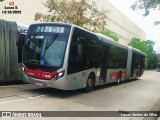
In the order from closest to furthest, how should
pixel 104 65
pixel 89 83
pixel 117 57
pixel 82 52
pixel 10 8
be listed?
pixel 82 52 < pixel 89 83 < pixel 104 65 < pixel 117 57 < pixel 10 8

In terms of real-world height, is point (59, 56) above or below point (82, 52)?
below

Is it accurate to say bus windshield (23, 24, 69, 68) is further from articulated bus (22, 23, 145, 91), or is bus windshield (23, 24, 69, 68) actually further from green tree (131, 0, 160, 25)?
green tree (131, 0, 160, 25)

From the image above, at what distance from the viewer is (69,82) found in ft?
37.7

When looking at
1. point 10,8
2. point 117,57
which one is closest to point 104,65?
point 117,57

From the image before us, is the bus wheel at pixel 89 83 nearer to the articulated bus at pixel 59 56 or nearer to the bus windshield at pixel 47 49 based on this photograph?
the articulated bus at pixel 59 56

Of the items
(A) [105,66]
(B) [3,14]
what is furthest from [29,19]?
(A) [105,66]

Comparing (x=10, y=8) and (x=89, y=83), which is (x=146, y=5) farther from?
(x=10, y=8)

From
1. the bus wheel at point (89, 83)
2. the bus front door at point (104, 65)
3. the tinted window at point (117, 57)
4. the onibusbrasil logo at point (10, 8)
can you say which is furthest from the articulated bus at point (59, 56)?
the onibusbrasil logo at point (10, 8)

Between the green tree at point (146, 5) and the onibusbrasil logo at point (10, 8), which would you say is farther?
the onibusbrasil logo at point (10, 8)

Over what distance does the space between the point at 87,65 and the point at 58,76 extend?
8.47ft

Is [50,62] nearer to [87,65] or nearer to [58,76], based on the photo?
[58,76]

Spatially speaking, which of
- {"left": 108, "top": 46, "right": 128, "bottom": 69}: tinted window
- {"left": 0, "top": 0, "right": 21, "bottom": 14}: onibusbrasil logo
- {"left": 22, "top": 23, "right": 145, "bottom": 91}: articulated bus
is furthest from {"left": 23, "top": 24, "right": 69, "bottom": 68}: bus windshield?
{"left": 0, "top": 0, "right": 21, "bottom": 14}: onibusbrasil logo

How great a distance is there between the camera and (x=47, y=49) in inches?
448

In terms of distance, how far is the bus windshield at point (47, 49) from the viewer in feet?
36.9
